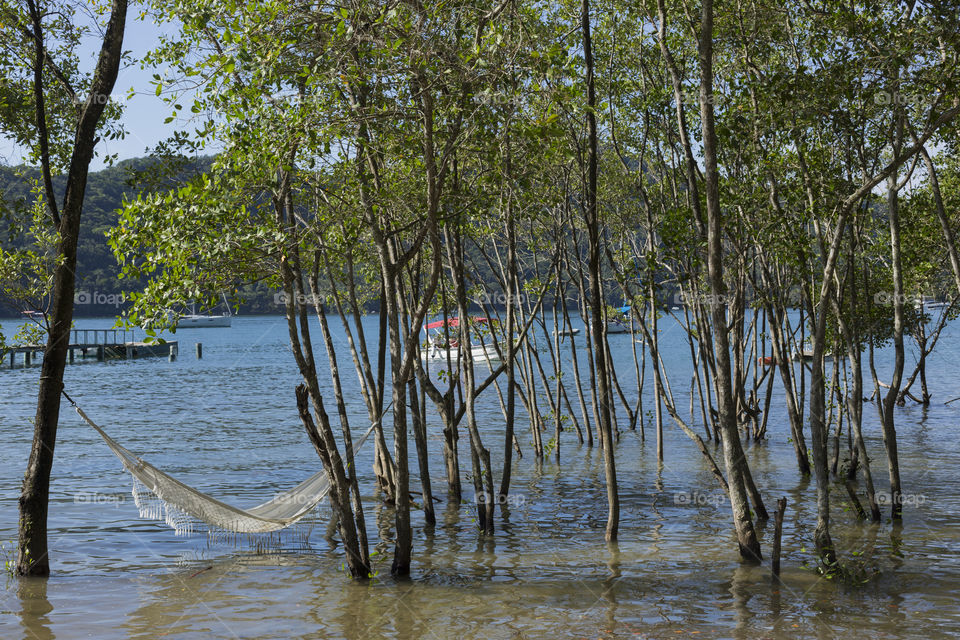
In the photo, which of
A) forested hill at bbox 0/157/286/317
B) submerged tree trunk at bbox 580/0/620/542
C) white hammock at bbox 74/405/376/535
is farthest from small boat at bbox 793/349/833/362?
forested hill at bbox 0/157/286/317

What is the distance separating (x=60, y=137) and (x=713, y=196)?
5.60 meters

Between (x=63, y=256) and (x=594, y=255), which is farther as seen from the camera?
(x=594, y=255)

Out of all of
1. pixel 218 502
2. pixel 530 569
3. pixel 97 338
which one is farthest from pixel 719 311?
pixel 97 338

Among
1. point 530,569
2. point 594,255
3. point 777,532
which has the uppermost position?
point 594,255

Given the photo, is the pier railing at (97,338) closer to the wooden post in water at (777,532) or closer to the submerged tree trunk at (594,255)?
the submerged tree trunk at (594,255)

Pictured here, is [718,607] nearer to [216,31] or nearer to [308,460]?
[216,31]

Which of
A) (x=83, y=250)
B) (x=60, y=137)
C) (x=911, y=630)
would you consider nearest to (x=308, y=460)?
(x=60, y=137)

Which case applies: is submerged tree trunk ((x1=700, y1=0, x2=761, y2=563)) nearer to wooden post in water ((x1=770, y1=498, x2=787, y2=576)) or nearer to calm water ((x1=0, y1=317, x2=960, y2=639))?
wooden post in water ((x1=770, y1=498, x2=787, y2=576))

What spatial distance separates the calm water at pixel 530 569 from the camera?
226 inches

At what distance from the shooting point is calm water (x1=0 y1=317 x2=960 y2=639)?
18.9ft

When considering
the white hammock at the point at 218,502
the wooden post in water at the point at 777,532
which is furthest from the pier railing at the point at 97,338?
the wooden post in water at the point at 777,532

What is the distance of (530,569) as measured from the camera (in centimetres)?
705

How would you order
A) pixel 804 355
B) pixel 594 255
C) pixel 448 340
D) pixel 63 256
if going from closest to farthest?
pixel 63 256 < pixel 594 255 < pixel 448 340 < pixel 804 355

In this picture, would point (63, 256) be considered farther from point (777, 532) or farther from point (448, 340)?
point (777, 532)
